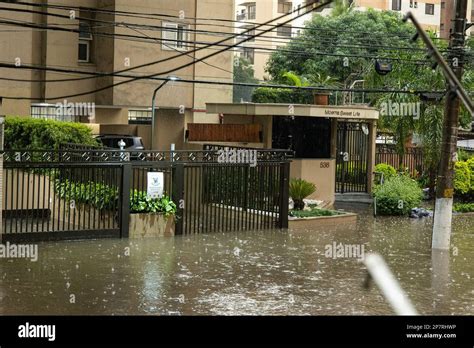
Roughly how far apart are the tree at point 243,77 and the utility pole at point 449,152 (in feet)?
179

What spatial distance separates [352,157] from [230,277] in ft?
53.2

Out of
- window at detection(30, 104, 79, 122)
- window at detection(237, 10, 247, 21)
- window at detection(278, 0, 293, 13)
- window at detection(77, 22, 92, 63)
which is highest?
window at detection(278, 0, 293, 13)

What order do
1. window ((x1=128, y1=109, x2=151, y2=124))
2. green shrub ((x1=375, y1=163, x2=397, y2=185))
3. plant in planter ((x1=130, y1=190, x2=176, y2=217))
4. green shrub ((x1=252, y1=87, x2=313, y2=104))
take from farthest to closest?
1. green shrub ((x1=252, y1=87, x2=313, y2=104))
2. window ((x1=128, y1=109, x2=151, y2=124))
3. green shrub ((x1=375, y1=163, x2=397, y2=185))
4. plant in planter ((x1=130, y1=190, x2=176, y2=217))

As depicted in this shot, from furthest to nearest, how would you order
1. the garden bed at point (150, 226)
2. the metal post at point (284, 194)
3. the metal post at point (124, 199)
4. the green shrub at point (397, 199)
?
the green shrub at point (397, 199) < the metal post at point (284, 194) < the garden bed at point (150, 226) < the metal post at point (124, 199)

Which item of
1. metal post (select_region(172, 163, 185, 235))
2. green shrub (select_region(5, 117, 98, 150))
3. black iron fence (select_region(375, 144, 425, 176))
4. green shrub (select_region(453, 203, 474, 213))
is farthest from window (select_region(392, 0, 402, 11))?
metal post (select_region(172, 163, 185, 235))

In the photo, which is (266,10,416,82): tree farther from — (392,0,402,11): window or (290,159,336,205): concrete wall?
(290,159,336,205): concrete wall

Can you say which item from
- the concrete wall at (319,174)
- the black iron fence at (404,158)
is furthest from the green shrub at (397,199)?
the black iron fence at (404,158)

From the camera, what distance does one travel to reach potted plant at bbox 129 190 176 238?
21.2 meters

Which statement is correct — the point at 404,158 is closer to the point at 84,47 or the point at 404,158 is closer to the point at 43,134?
the point at 84,47

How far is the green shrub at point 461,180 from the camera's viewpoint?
100 ft

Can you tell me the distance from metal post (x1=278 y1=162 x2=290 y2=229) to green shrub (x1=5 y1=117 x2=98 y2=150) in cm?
558

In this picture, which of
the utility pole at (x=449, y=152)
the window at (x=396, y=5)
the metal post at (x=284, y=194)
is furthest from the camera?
the window at (x=396, y=5)

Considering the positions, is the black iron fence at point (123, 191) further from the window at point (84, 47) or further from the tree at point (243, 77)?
the tree at point (243, 77)
